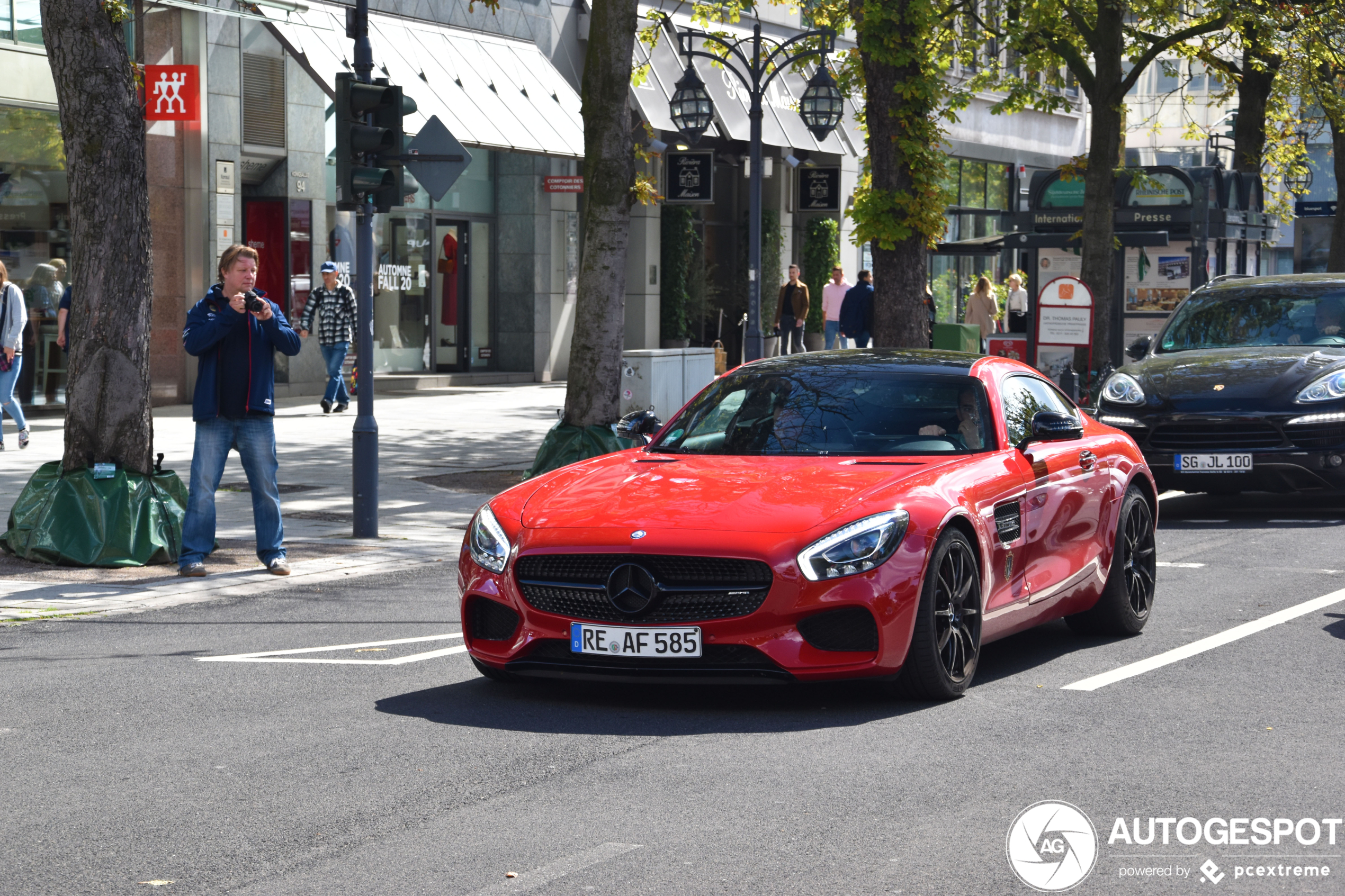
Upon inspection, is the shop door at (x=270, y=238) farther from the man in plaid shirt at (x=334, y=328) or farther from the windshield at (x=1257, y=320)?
the windshield at (x=1257, y=320)

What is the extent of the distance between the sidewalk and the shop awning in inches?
149

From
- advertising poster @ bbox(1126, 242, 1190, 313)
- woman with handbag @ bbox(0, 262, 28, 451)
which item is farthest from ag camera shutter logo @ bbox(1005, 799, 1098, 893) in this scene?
advertising poster @ bbox(1126, 242, 1190, 313)

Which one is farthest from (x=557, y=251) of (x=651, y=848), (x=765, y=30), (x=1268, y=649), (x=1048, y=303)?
(x=651, y=848)

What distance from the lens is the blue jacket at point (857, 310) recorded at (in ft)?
91.6

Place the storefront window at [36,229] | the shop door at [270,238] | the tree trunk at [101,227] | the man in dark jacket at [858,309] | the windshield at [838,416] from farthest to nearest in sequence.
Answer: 1. the man in dark jacket at [858,309]
2. the shop door at [270,238]
3. the storefront window at [36,229]
4. the tree trunk at [101,227]
5. the windshield at [838,416]

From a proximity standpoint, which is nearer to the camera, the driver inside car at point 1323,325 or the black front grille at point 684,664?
the black front grille at point 684,664

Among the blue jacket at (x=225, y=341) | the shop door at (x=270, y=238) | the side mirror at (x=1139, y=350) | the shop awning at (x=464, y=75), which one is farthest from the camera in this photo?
the shop door at (x=270, y=238)

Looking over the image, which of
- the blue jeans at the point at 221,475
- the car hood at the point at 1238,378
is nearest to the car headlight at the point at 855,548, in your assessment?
the blue jeans at the point at 221,475

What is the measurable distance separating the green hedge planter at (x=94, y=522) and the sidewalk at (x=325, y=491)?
4.0 inches

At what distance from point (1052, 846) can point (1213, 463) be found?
29.1ft

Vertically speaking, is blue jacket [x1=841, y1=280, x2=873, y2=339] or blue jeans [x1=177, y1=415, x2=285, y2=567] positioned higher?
blue jacket [x1=841, y1=280, x2=873, y2=339]

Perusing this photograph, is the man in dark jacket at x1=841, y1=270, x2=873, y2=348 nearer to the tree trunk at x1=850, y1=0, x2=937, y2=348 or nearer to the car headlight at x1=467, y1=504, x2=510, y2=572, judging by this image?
the tree trunk at x1=850, y1=0, x2=937, y2=348

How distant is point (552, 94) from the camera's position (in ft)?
93.0

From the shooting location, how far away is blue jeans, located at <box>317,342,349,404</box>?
22.9 meters
